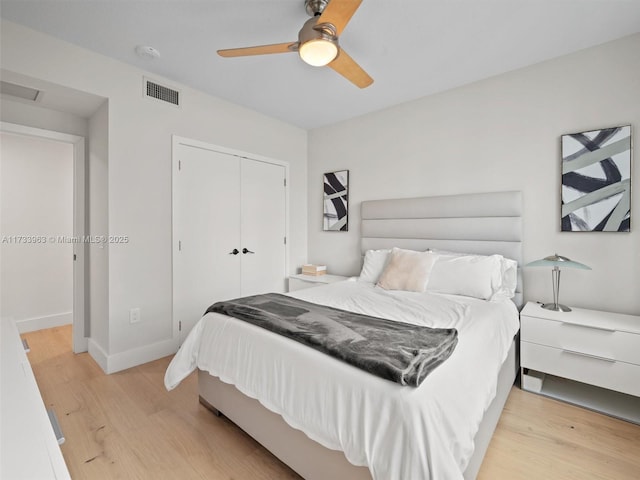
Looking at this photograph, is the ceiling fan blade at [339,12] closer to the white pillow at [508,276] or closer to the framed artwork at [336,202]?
the white pillow at [508,276]

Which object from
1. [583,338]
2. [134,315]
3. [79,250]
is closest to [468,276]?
[583,338]

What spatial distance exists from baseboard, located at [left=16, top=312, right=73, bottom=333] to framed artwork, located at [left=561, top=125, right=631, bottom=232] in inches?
215

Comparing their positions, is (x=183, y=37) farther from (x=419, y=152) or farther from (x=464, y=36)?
(x=419, y=152)

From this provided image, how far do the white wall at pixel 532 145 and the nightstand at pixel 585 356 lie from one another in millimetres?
383

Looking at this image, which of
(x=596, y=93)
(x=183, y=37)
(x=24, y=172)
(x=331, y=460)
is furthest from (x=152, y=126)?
(x=596, y=93)

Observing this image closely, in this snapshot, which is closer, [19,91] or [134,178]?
[19,91]

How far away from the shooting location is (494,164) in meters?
2.86

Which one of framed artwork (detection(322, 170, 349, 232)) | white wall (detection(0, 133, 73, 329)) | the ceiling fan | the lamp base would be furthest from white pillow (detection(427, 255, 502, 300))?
white wall (detection(0, 133, 73, 329))

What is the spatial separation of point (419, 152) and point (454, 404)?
2736mm

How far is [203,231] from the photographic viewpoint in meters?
3.23

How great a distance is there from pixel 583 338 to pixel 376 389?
1.83 meters

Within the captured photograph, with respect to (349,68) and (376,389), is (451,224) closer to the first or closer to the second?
(349,68)

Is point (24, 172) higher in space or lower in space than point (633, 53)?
lower

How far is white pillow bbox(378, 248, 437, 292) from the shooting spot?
2.64 m
